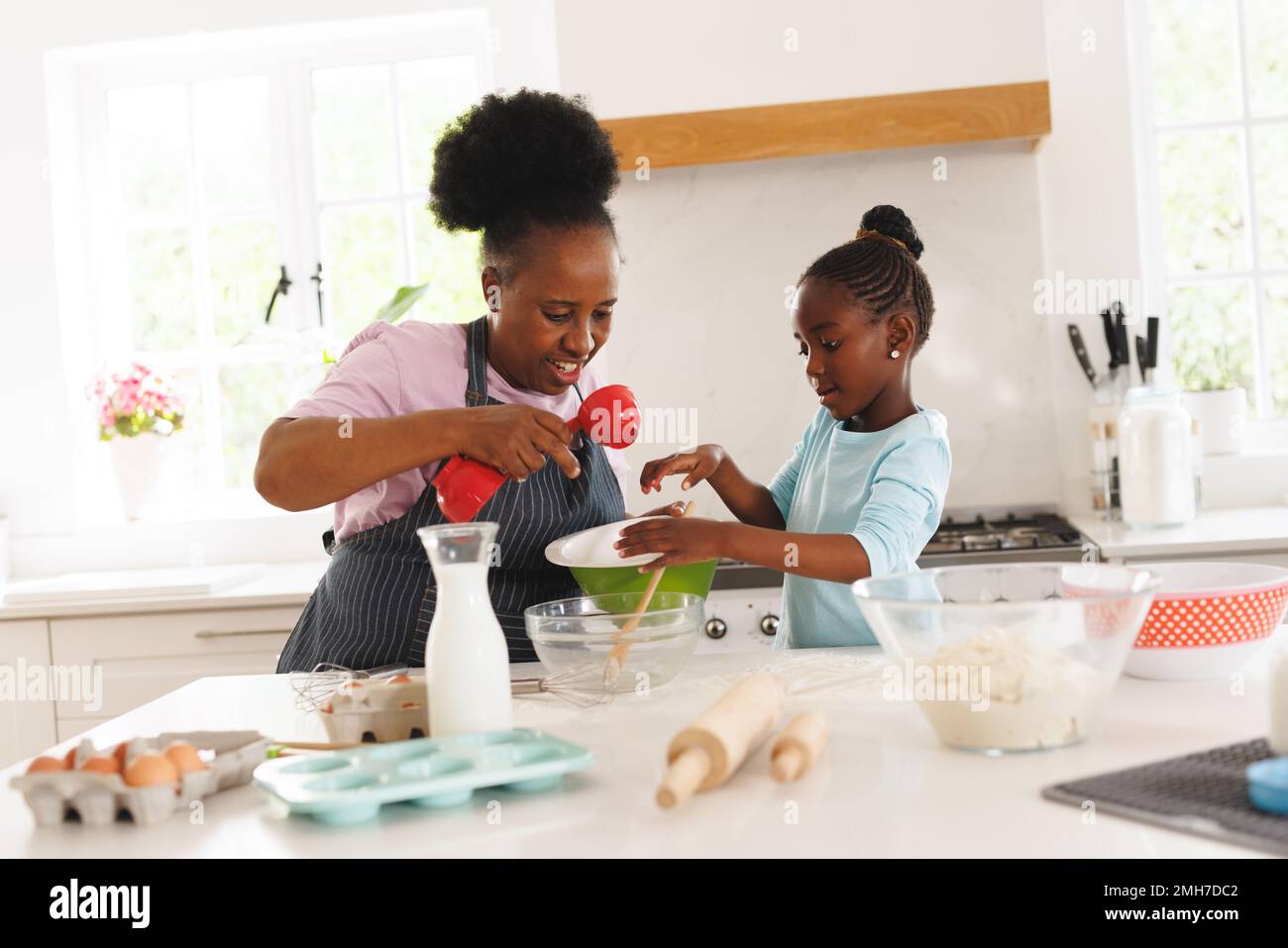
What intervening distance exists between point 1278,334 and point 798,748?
8.66ft

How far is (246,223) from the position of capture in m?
3.48

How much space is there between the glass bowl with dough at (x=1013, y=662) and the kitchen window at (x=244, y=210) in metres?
2.57

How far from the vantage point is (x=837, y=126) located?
8.55 feet

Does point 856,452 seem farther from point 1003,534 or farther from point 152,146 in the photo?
point 152,146

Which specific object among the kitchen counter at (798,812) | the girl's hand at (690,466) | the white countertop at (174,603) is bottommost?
the white countertop at (174,603)

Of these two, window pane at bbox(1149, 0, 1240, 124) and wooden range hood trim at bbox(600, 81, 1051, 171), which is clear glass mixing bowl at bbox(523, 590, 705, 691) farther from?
window pane at bbox(1149, 0, 1240, 124)

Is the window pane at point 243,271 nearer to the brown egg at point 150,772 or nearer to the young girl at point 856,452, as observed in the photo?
the young girl at point 856,452

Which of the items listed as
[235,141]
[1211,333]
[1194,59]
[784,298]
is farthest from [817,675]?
[235,141]

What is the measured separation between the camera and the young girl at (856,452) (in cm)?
156

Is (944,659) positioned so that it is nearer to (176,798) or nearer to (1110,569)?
(1110,569)

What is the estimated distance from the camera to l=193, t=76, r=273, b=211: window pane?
346 cm

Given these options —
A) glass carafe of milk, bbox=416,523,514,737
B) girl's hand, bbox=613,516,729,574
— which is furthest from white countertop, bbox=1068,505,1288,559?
glass carafe of milk, bbox=416,523,514,737

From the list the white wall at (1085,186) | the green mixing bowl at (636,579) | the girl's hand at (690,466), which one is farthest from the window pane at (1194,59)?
the green mixing bowl at (636,579)

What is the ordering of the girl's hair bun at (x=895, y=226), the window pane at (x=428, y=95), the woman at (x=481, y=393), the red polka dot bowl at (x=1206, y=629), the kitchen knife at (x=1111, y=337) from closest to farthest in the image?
the red polka dot bowl at (x=1206, y=629) → the woman at (x=481, y=393) → the girl's hair bun at (x=895, y=226) → the kitchen knife at (x=1111, y=337) → the window pane at (x=428, y=95)
